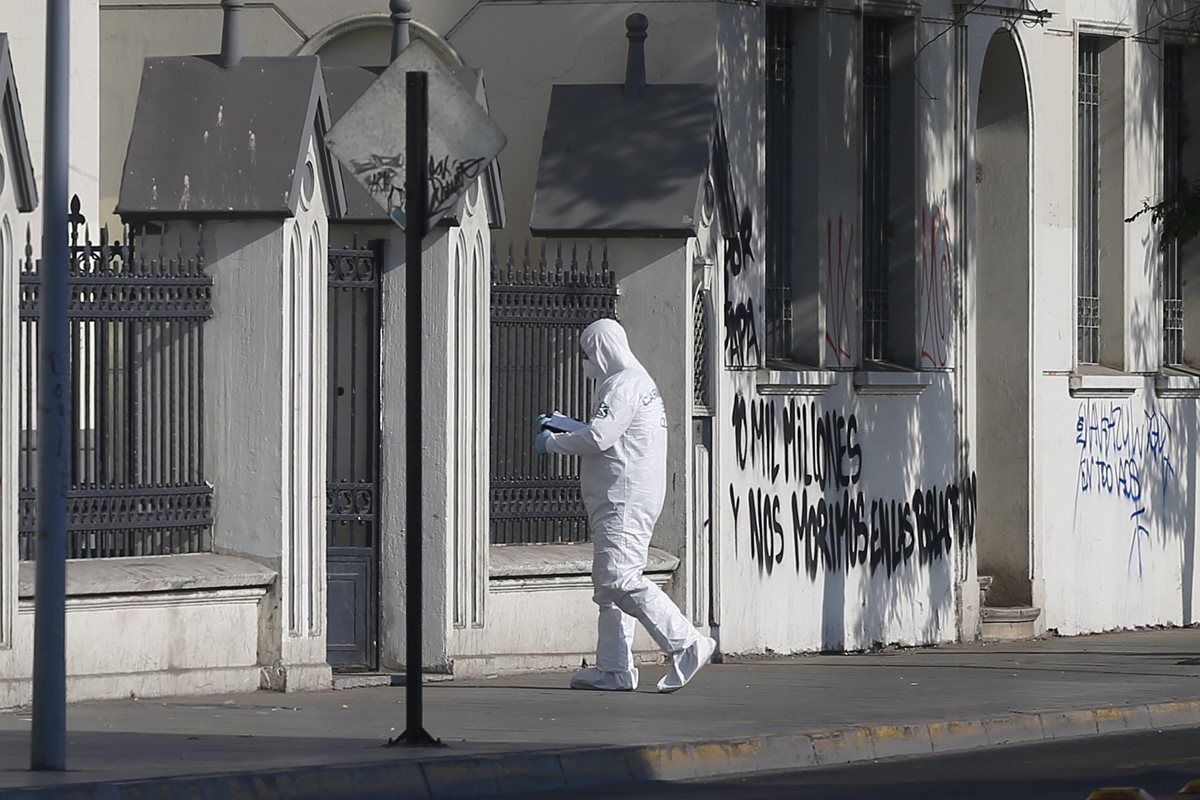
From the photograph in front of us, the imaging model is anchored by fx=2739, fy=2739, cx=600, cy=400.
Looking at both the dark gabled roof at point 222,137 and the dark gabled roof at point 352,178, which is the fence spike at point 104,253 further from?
the dark gabled roof at point 352,178

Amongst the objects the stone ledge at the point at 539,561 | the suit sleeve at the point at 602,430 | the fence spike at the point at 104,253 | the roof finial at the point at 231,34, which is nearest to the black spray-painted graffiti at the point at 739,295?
the stone ledge at the point at 539,561

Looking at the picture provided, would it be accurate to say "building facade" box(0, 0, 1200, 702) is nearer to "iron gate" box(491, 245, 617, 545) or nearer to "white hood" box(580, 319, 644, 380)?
"iron gate" box(491, 245, 617, 545)

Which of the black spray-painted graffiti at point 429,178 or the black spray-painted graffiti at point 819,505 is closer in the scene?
the black spray-painted graffiti at point 429,178

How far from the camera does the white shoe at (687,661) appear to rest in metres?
13.5

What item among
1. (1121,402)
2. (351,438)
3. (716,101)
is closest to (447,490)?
(351,438)

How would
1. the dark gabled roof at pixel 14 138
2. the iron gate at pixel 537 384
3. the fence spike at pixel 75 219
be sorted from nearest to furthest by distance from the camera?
the dark gabled roof at pixel 14 138 < the fence spike at pixel 75 219 < the iron gate at pixel 537 384

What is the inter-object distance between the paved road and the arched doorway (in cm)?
652

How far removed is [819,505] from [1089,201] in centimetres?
418

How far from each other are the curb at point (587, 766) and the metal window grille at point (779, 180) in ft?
15.4

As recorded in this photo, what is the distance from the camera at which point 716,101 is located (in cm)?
1581

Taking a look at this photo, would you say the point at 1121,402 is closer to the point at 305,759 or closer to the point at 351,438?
the point at 351,438

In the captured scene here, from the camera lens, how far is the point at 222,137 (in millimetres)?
13500

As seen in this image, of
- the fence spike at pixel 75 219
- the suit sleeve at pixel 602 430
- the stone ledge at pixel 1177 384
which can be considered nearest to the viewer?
the fence spike at pixel 75 219

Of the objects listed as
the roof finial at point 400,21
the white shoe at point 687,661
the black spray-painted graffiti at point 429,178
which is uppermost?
the roof finial at point 400,21
